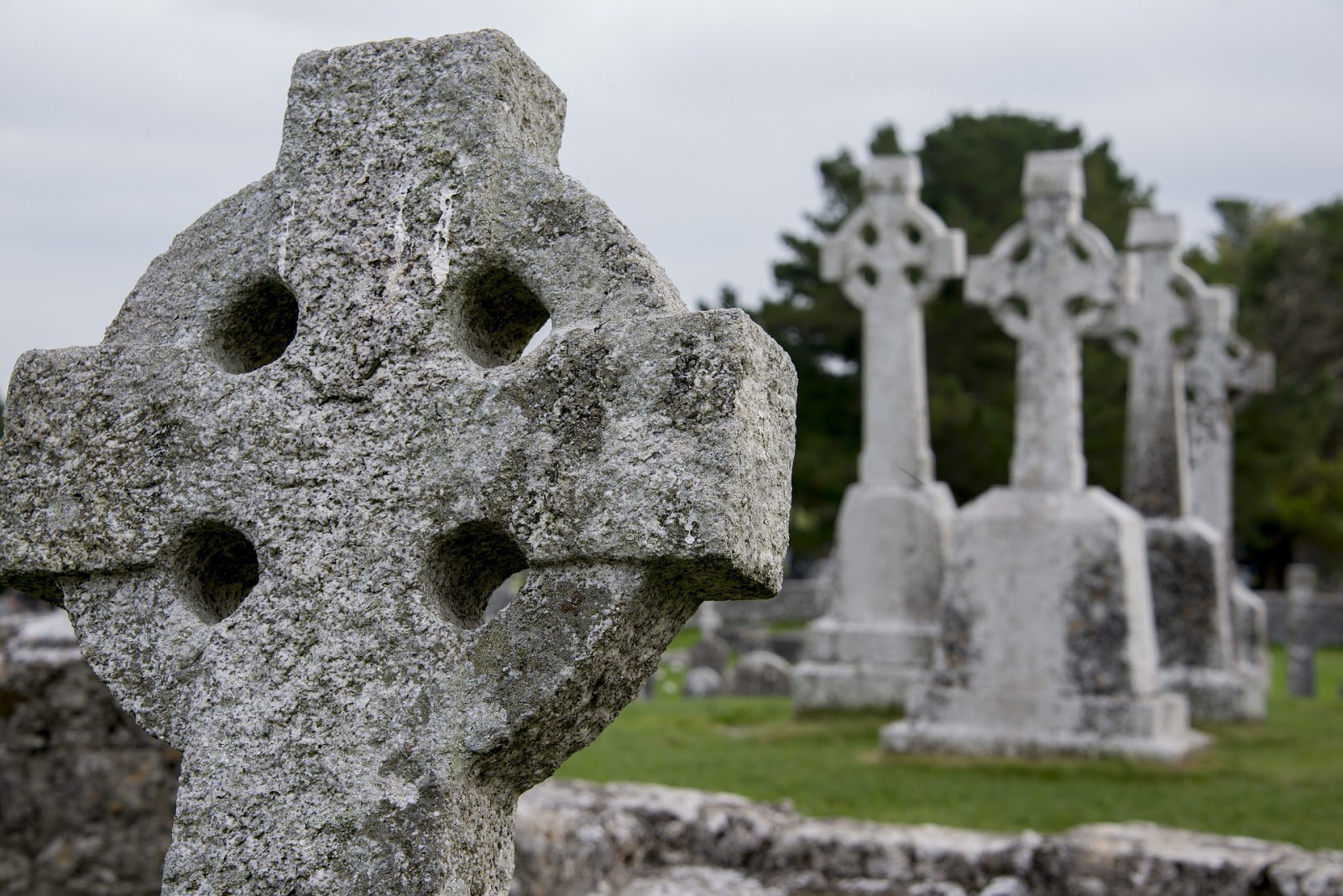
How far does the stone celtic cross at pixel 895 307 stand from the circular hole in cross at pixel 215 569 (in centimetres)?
890

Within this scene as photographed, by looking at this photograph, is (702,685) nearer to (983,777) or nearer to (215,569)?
(983,777)

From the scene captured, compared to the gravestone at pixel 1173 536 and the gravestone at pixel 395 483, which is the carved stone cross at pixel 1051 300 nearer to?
the gravestone at pixel 1173 536

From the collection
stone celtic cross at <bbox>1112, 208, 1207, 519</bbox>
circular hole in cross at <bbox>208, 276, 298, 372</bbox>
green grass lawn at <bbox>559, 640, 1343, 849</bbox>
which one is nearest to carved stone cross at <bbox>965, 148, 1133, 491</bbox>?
stone celtic cross at <bbox>1112, 208, 1207, 519</bbox>

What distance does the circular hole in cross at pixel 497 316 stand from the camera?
2.21 meters

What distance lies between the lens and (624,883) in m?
4.16

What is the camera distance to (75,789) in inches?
176

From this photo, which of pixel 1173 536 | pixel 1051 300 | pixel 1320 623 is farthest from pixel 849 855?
pixel 1320 623

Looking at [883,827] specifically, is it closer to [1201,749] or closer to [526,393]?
[526,393]

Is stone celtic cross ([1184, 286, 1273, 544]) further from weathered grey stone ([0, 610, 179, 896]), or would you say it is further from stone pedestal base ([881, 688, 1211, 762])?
weathered grey stone ([0, 610, 179, 896])

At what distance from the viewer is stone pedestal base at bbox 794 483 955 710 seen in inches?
416

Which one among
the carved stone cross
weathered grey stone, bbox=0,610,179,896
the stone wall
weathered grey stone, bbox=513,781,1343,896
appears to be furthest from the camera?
the stone wall

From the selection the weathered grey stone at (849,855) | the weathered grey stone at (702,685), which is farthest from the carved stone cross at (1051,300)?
the weathered grey stone at (702,685)

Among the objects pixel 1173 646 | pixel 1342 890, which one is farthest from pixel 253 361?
pixel 1173 646

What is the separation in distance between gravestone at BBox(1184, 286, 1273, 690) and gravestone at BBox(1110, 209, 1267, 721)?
1.26m
